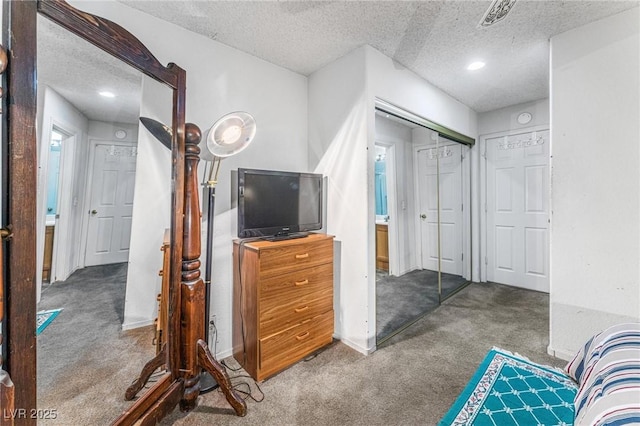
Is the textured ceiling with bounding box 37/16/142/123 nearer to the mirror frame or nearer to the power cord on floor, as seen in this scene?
the mirror frame

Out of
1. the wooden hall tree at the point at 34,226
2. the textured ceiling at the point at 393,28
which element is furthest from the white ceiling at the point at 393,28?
the wooden hall tree at the point at 34,226

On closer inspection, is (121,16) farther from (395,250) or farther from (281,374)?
(395,250)

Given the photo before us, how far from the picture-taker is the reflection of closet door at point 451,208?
3497mm

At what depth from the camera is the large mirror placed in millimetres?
1052

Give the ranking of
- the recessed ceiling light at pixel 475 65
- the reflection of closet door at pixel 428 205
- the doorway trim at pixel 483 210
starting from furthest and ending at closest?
the doorway trim at pixel 483 210, the reflection of closet door at pixel 428 205, the recessed ceiling light at pixel 475 65

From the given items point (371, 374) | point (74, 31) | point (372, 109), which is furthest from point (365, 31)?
point (371, 374)

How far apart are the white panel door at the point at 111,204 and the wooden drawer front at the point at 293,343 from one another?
106cm

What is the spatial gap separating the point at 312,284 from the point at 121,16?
2.18 m

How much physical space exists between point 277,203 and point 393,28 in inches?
61.4

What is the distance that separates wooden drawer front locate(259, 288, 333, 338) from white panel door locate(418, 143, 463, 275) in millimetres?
1695

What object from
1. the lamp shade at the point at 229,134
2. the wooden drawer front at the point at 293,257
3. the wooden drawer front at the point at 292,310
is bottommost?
the wooden drawer front at the point at 292,310

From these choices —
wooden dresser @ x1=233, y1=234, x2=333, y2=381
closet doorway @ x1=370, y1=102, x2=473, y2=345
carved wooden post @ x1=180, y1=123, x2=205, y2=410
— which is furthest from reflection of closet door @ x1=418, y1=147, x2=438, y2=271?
carved wooden post @ x1=180, y1=123, x2=205, y2=410

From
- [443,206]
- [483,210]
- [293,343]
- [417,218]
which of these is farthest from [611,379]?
[483,210]

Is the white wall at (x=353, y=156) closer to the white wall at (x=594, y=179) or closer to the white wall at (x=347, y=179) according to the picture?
the white wall at (x=347, y=179)
